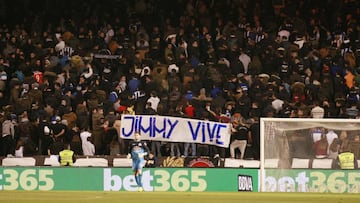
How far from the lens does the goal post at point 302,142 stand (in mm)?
18422

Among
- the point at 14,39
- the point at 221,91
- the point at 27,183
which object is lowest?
the point at 27,183

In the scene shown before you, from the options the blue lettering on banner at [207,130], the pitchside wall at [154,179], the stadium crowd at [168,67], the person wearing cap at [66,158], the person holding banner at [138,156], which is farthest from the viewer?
the stadium crowd at [168,67]

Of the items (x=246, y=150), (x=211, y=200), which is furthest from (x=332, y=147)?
(x=211, y=200)

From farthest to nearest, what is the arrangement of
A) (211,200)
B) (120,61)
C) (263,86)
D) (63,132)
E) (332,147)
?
(120,61)
(263,86)
(63,132)
(332,147)
(211,200)

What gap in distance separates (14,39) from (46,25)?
1.76m

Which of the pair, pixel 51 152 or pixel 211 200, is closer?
pixel 211 200

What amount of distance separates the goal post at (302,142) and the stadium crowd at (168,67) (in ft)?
1.67

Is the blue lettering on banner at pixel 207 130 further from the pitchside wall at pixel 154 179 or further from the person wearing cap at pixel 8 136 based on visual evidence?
the person wearing cap at pixel 8 136

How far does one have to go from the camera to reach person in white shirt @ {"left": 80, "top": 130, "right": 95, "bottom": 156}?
1973cm

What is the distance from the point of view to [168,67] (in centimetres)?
2277

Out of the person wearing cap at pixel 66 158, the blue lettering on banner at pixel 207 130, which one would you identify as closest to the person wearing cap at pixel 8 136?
the person wearing cap at pixel 66 158

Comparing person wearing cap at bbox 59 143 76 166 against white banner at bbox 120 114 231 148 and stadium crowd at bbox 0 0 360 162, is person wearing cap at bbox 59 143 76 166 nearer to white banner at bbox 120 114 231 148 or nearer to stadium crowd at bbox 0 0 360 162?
stadium crowd at bbox 0 0 360 162

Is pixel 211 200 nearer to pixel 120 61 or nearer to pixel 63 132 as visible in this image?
pixel 63 132

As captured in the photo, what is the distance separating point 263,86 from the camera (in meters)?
21.5
